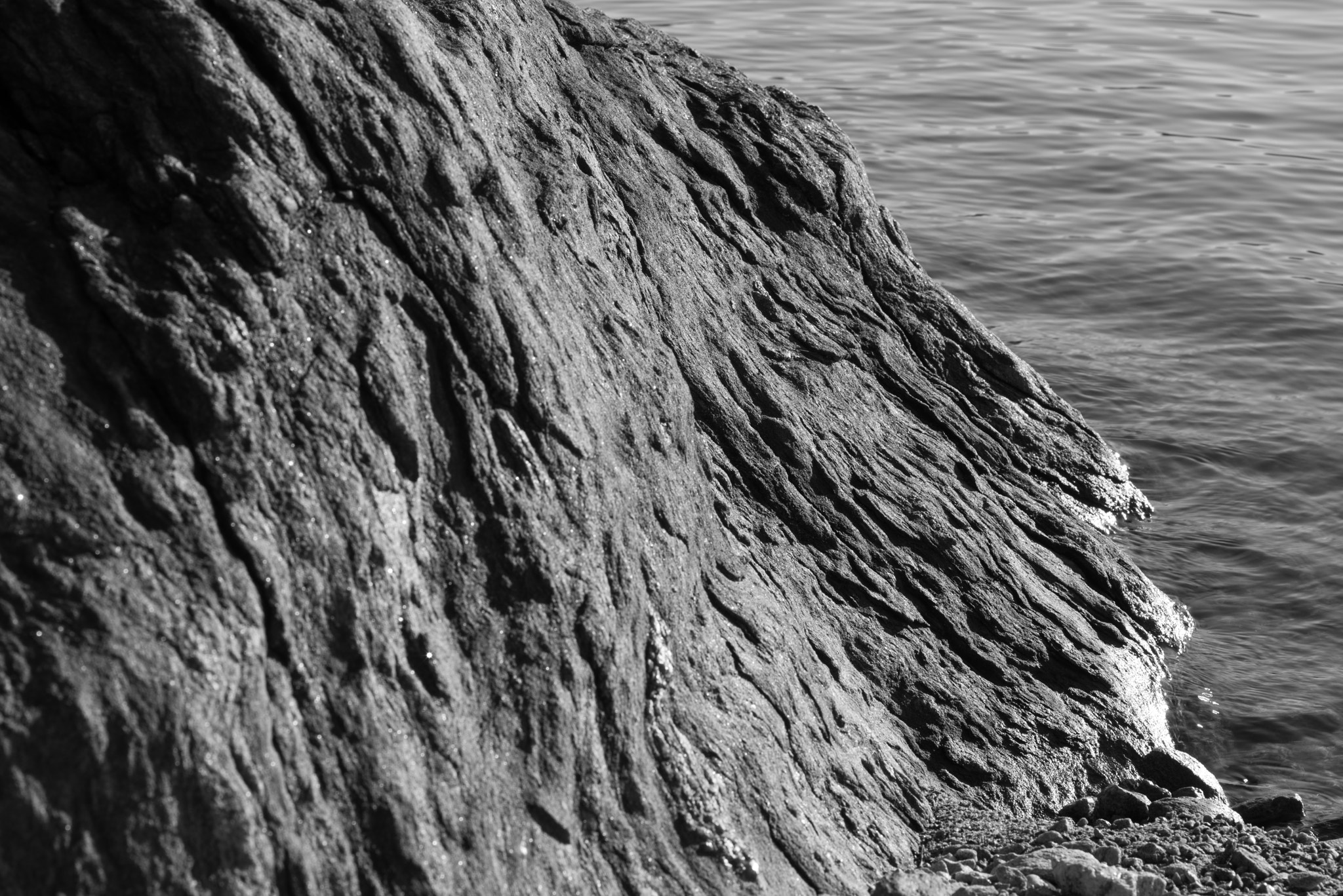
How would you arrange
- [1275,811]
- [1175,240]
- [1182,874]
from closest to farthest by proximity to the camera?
[1182,874], [1275,811], [1175,240]

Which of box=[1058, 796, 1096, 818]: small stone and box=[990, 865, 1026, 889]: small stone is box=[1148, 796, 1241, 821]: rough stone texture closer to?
box=[1058, 796, 1096, 818]: small stone

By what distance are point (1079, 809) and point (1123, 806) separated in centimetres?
18

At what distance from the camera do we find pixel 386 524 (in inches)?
159

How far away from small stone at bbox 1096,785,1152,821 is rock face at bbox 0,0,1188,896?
0.24 meters

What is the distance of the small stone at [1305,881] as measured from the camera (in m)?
5.40

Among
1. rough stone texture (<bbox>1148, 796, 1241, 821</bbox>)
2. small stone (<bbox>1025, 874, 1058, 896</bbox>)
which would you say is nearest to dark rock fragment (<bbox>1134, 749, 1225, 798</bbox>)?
rough stone texture (<bbox>1148, 796, 1241, 821</bbox>)

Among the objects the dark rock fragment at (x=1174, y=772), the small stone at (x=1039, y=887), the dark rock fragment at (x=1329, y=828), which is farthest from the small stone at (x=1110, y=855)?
the dark rock fragment at (x=1329, y=828)

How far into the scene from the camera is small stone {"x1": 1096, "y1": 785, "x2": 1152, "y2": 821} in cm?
588

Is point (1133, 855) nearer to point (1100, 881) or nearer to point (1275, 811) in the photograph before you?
point (1100, 881)

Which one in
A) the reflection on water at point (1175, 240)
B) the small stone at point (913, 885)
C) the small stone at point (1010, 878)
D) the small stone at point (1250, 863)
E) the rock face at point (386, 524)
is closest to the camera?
the rock face at point (386, 524)

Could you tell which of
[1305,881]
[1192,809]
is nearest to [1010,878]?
[1305,881]

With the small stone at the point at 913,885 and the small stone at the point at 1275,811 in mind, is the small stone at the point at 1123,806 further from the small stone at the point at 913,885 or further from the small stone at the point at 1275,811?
the small stone at the point at 913,885

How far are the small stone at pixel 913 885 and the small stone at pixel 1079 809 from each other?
1159 mm

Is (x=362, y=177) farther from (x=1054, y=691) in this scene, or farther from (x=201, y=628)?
(x=1054, y=691)
